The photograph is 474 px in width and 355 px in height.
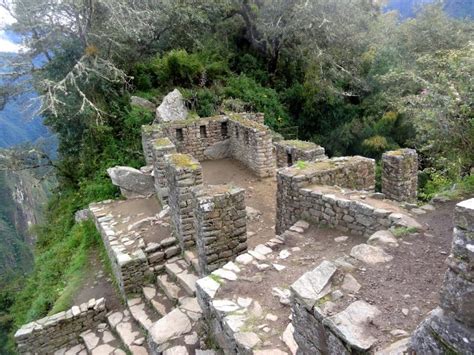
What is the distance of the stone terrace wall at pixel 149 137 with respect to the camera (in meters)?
9.97

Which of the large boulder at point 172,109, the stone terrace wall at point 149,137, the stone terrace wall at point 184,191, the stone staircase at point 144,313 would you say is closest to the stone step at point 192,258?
the stone staircase at point 144,313

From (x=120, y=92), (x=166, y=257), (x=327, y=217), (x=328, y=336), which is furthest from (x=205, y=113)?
(x=328, y=336)

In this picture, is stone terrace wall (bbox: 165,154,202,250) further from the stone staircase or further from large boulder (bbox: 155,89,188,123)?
large boulder (bbox: 155,89,188,123)

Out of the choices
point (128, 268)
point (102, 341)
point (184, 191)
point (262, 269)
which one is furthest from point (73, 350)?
point (262, 269)

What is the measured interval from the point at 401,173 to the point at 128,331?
5.43 meters

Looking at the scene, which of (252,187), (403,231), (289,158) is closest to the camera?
(403,231)

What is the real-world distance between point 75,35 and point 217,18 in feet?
21.7

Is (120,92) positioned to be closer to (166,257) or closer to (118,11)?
(118,11)

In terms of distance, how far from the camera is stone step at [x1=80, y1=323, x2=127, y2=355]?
241 inches

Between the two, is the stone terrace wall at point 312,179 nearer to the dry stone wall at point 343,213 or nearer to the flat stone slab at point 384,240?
the dry stone wall at point 343,213

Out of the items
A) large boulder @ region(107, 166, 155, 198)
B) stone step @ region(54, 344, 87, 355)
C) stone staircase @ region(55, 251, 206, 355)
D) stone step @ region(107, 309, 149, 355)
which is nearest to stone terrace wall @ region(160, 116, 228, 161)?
large boulder @ region(107, 166, 155, 198)

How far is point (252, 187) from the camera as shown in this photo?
937 cm

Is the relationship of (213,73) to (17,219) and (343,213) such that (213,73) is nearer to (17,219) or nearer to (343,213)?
(343,213)

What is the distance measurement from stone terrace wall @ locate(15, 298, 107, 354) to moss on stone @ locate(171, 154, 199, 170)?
116 inches
